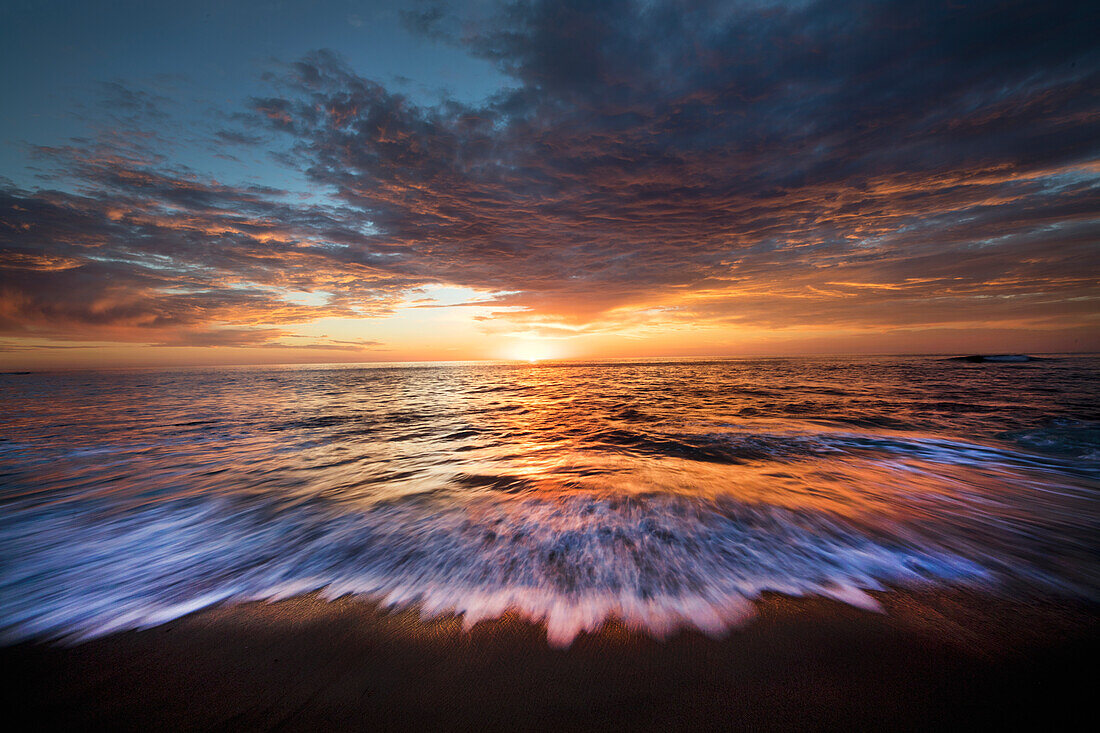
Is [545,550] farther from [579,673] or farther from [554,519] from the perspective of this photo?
[579,673]

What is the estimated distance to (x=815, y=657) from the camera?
240cm

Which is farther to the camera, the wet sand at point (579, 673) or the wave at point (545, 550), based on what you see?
the wave at point (545, 550)

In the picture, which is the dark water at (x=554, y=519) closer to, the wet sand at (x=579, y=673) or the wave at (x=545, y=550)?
the wave at (x=545, y=550)

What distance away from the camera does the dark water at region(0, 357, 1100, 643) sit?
335 cm

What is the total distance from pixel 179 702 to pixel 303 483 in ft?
17.2

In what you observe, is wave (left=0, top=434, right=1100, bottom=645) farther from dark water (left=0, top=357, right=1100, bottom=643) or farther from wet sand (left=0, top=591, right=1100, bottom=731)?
wet sand (left=0, top=591, right=1100, bottom=731)

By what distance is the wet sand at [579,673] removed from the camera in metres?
2.01

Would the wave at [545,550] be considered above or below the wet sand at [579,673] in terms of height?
below

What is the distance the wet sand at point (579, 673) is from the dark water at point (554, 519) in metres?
0.32

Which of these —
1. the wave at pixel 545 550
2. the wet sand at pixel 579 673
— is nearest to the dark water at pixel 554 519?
the wave at pixel 545 550

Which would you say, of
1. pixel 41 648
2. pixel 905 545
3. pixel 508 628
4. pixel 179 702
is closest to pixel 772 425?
pixel 905 545

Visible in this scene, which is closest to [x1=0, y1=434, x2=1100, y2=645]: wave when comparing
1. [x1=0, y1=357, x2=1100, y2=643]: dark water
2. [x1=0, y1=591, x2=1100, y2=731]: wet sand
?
[x1=0, y1=357, x2=1100, y2=643]: dark water

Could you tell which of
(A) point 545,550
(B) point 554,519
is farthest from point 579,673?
(B) point 554,519

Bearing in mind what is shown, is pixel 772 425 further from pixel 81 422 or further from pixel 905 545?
pixel 81 422
